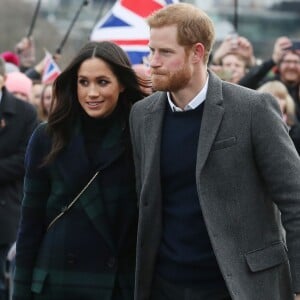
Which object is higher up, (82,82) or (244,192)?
(82,82)

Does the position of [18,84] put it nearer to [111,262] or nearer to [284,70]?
[284,70]

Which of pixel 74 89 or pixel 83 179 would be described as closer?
pixel 83 179

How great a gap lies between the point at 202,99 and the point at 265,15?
110 metres

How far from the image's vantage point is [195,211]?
597cm

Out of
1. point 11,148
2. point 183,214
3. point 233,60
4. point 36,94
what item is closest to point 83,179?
point 183,214

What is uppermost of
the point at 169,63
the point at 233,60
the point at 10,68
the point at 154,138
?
the point at 169,63

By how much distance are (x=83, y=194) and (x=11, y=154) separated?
147 inches

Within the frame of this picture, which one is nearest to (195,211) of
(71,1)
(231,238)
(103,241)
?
(231,238)

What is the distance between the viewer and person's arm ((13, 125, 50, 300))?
651 centimetres

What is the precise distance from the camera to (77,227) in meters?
6.45

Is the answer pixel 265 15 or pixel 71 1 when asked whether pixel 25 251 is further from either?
pixel 265 15

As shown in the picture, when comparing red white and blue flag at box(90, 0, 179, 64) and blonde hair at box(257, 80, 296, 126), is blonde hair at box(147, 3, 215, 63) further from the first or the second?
red white and blue flag at box(90, 0, 179, 64)

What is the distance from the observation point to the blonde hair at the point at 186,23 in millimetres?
5953

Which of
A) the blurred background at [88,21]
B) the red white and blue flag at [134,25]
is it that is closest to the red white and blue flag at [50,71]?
the red white and blue flag at [134,25]
